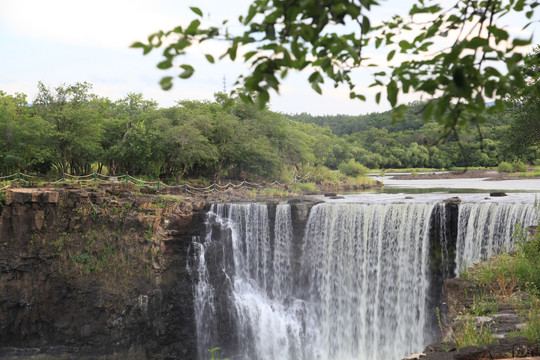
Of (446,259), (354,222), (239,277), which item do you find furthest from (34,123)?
(446,259)

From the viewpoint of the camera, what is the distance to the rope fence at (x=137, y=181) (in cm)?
2037

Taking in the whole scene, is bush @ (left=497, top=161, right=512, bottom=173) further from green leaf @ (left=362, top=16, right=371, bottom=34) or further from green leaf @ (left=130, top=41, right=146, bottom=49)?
green leaf @ (left=130, top=41, right=146, bottom=49)

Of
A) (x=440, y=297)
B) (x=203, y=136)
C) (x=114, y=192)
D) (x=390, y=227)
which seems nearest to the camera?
(x=440, y=297)

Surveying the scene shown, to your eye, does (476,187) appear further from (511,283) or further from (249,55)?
(249,55)

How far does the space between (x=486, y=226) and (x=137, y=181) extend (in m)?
18.7

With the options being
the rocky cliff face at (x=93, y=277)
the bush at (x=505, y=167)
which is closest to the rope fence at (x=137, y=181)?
the rocky cliff face at (x=93, y=277)

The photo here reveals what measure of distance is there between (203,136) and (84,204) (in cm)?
922

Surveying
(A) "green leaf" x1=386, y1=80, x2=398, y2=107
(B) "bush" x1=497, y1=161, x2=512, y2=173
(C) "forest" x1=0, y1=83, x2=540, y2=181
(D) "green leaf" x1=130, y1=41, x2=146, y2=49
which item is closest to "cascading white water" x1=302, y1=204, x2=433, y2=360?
(C) "forest" x1=0, y1=83, x2=540, y2=181

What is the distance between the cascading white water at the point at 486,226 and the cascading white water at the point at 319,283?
3.80 ft

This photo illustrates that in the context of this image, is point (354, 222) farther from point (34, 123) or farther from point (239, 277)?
point (34, 123)

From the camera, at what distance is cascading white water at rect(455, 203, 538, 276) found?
44.5 feet

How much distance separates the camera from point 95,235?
18.3 meters

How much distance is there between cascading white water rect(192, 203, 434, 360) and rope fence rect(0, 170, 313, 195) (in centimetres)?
497

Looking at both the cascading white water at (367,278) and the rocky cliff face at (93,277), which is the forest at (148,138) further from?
the cascading white water at (367,278)
